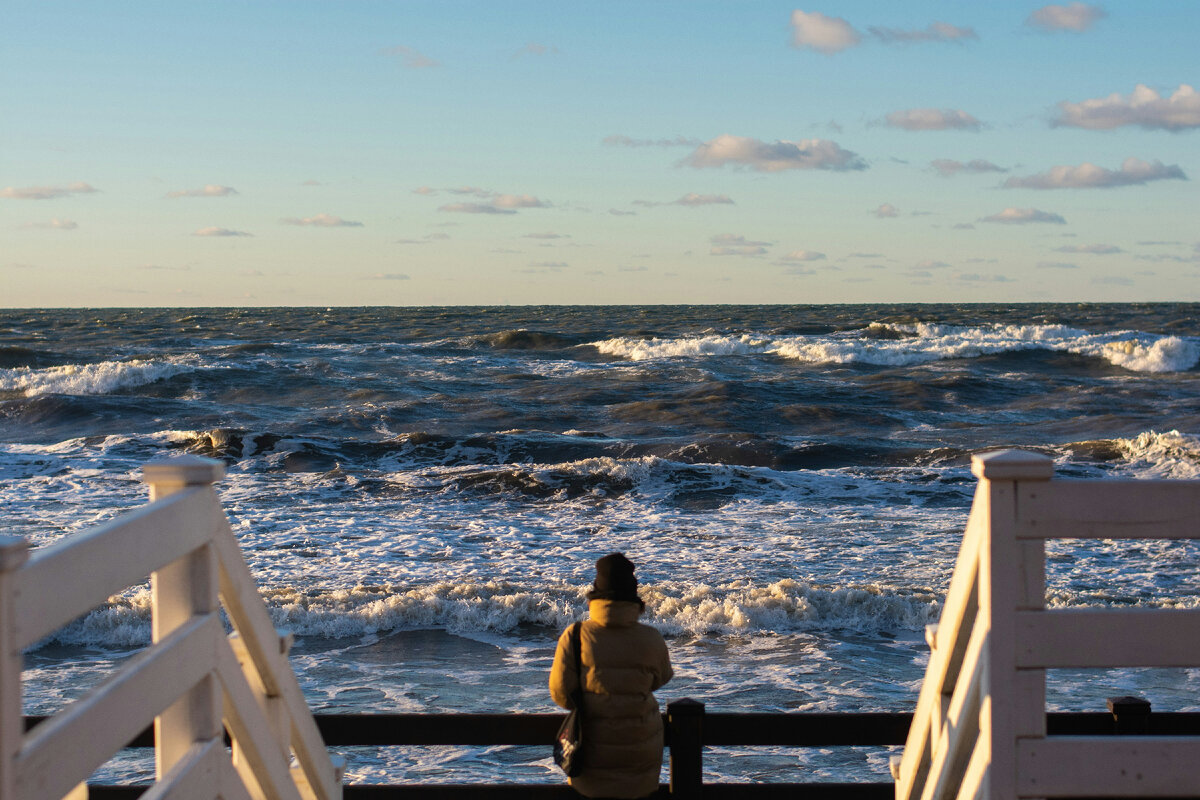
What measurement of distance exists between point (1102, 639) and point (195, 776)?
6.18ft

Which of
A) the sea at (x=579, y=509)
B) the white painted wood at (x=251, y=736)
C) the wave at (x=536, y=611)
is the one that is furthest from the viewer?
the wave at (x=536, y=611)

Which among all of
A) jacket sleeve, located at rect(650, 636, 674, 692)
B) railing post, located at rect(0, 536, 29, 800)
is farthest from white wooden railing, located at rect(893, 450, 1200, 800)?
railing post, located at rect(0, 536, 29, 800)

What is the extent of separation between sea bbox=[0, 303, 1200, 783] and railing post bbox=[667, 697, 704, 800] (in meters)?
2.10

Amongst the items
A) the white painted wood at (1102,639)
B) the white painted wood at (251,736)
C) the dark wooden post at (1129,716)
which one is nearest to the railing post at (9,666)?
the white painted wood at (251,736)

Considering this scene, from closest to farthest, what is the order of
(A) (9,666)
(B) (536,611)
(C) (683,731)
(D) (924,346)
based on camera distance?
(A) (9,666), (C) (683,731), (B) (536,611), (D) (924,346)

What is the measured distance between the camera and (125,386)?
29625mm

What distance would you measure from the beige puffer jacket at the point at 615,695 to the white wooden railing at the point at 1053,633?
3.76ft

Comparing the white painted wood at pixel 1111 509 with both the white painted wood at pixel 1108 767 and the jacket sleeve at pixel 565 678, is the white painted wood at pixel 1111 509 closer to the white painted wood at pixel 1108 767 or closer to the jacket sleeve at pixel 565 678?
the white painted wood at pixel 1108 767

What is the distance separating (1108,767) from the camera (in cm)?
223

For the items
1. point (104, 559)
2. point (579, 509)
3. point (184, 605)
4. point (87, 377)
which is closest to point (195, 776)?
point (184, 605)

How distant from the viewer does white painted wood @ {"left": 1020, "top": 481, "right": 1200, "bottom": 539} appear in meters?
2.17

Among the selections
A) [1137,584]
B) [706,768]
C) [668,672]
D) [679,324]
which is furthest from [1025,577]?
[679,324]

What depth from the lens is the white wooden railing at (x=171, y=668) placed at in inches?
60.2

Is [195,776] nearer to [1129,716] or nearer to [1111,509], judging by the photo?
[1111,509]
